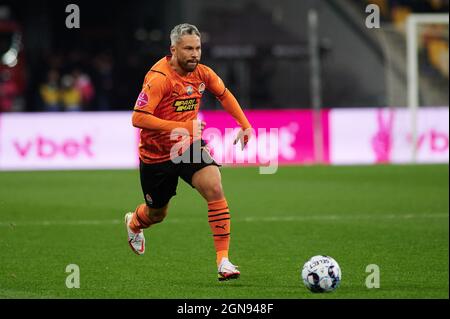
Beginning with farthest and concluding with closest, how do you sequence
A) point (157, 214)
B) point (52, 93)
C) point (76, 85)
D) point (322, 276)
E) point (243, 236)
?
point (76, 85) → point (52, 93) → point (243, 236) → point (157, 214) → point (322, 276)

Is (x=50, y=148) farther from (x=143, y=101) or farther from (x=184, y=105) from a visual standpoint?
(x=143, y=101)

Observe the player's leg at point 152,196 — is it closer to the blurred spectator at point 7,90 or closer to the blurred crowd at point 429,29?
the blurred crowd at point 429,29

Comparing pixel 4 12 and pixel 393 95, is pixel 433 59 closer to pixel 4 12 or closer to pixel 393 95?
pixel 393 95

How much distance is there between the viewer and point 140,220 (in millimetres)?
9391

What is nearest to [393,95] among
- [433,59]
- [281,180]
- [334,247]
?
[433,59]

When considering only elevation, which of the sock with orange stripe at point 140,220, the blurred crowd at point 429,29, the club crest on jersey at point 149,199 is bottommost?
the sock with orange stripe at point 140,220

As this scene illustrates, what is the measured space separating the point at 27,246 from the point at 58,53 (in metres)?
19.5

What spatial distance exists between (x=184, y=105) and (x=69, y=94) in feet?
60.0

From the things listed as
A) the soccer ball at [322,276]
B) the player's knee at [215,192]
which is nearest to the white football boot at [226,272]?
the player's knee at [215,192]

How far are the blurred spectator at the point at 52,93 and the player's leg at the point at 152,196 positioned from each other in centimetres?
1671

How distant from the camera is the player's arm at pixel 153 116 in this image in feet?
26.8

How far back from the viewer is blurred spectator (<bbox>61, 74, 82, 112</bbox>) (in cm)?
2620

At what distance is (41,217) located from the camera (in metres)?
13.4

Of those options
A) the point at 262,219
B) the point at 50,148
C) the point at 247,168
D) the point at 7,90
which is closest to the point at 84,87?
the point at 7,90
